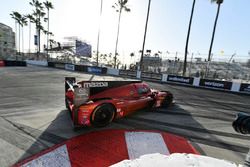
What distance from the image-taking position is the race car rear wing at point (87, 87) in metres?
4.48

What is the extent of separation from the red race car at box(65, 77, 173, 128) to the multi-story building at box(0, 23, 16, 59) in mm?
57698

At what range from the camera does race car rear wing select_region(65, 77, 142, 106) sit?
448 cm

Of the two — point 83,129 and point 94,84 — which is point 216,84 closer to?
point 94,84

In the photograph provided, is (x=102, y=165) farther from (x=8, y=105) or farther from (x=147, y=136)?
(x=8, y=105)

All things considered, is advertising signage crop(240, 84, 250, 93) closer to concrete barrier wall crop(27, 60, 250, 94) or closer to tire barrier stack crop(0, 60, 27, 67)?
concrete barrier wall crop(27, 60, 250, 94)

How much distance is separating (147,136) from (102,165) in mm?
1623

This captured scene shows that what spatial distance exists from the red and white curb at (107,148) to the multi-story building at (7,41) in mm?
59114

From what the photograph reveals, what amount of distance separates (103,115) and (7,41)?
6541 centimetres

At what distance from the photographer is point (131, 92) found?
6.08 m

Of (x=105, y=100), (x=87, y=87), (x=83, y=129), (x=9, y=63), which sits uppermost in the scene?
(x=87, y=87)

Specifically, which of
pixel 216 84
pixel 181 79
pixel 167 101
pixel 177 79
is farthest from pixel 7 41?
pixel 167 101


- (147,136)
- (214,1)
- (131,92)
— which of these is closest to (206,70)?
(214,1)

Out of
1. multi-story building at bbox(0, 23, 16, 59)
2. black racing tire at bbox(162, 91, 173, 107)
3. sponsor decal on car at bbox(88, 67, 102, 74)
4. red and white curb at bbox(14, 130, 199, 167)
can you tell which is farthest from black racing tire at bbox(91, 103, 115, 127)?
multi-story building at bbox(0, 23, 16, 59)

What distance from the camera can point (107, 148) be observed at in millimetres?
3797
